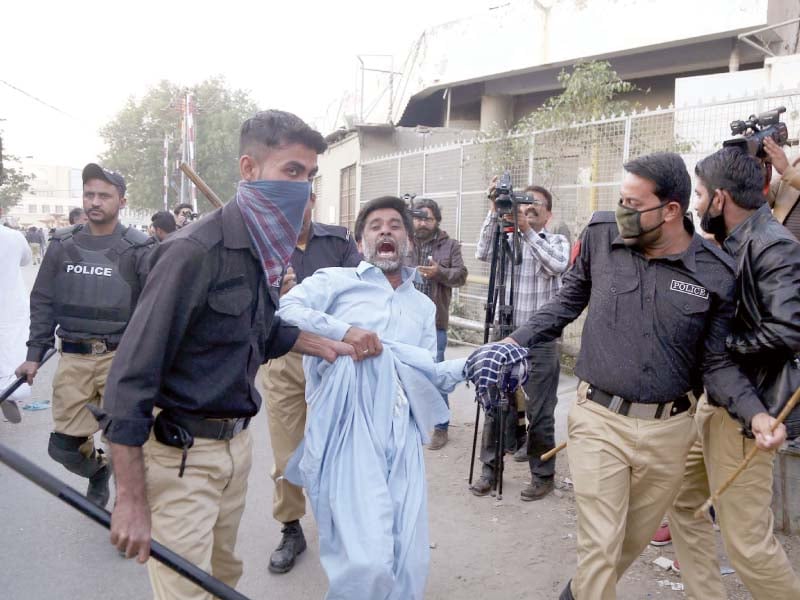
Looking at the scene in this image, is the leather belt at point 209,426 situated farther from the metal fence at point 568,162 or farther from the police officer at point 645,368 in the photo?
the metal fence at point 568,162

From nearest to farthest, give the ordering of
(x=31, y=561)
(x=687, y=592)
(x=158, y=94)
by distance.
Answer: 1. (x=687, y=592)
2. (x=31, y=561)
3. (x=158, y=94)

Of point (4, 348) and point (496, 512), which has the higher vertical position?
point (4, 348)

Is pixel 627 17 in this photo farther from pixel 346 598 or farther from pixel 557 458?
pixel 346 598

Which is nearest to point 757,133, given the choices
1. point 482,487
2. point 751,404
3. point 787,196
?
point 787,196

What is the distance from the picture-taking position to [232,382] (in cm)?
227

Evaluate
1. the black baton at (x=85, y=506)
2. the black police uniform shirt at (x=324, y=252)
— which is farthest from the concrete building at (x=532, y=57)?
the black baton at (x=85, y=506)

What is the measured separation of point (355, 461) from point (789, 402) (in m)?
1.74

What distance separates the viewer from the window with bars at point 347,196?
52.3 ft

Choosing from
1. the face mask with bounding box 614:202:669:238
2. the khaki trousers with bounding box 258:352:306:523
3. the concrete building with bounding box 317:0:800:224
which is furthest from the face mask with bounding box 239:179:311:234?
the concrete building with bounding box 317:0:800:224

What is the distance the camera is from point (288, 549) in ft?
12.1

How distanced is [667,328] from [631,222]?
47 centimetres

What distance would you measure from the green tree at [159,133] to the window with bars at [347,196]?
871 inches

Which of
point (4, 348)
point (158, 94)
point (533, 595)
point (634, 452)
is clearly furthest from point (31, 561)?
point (158, 94)

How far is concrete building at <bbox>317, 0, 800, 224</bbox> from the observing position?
11.9 meters
